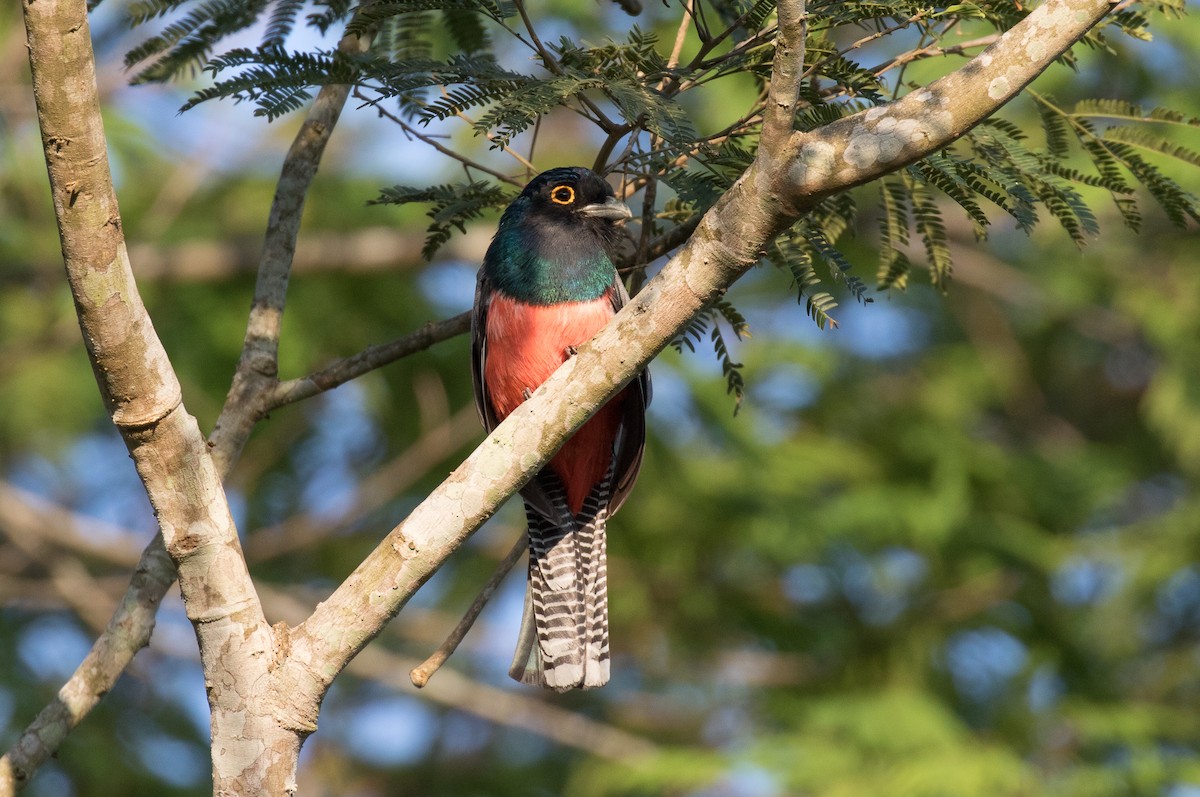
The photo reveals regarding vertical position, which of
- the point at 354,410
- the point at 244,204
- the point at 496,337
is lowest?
the point at 496,337

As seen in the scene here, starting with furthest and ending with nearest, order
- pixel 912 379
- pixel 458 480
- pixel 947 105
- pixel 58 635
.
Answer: pixel 912 379 < pixel 58 635 < pixel 458 480 < pixel 947 105

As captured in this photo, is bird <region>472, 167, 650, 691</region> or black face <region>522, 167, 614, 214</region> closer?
bird <region>472, 167, 650, 691</region>

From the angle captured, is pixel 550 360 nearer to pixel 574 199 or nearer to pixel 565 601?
pixel 574 199

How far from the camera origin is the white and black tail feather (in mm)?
4371

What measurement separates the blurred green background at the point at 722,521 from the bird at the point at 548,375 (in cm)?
249

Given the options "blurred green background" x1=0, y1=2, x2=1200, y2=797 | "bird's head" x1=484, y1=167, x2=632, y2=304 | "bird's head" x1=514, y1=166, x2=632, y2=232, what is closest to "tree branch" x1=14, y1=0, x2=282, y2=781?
"bird's head" x1=484, y1=167, x2=632, y2=304

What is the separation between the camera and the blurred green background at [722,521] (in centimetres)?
737

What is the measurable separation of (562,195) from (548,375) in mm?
674

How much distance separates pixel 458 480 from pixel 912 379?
24.9 ft

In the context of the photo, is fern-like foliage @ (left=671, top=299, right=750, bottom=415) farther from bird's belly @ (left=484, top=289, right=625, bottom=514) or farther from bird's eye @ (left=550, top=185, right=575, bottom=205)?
bird's eye @ (left=550, top=185, right=575, bottom=205)

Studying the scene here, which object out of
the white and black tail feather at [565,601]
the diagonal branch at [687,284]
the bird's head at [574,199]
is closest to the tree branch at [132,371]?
the diagonal branch at [687,284]

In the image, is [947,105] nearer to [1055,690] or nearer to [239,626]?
[239,626]

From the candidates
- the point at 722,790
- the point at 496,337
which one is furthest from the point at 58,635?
the point at 496,337

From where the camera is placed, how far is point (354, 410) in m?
8.88
